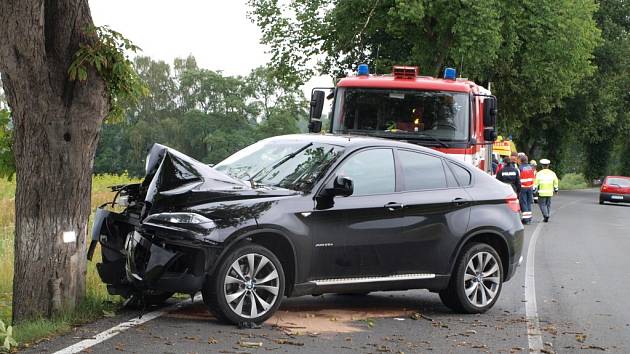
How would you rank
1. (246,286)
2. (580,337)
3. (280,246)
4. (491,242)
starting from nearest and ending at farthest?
(246,286) < (280,246) < (580,337) < (491,242)

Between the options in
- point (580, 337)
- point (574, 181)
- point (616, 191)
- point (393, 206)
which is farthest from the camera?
point (574, 181)

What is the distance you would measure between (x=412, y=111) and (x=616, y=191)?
32707mm

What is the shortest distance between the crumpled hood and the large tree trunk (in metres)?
0.64

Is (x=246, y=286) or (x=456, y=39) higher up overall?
(x=456, y=39)

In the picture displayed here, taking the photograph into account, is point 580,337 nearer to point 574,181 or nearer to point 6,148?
point 6,148

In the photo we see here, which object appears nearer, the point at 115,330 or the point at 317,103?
the point at 115,330

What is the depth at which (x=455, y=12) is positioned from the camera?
31.1 meters

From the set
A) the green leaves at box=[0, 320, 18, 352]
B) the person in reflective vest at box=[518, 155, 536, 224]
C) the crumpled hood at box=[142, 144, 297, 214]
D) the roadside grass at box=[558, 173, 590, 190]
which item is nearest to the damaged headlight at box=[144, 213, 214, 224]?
the crumpled hood at box=[142, 144, 297, 214]

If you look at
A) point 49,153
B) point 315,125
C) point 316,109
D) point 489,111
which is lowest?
point 49,153

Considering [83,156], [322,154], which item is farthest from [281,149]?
[83,156]

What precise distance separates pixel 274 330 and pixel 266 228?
826 millimetres

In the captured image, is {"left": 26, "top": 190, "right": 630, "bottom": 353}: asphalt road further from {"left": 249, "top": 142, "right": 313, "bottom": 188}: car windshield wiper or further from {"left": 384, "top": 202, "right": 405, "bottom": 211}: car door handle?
{"left": 249, "top": 142, "right": 313, "bottom": 188}: car windshield wiper

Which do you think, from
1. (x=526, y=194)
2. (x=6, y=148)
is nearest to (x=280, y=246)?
(x=6, y=148)

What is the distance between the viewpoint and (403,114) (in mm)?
15469
